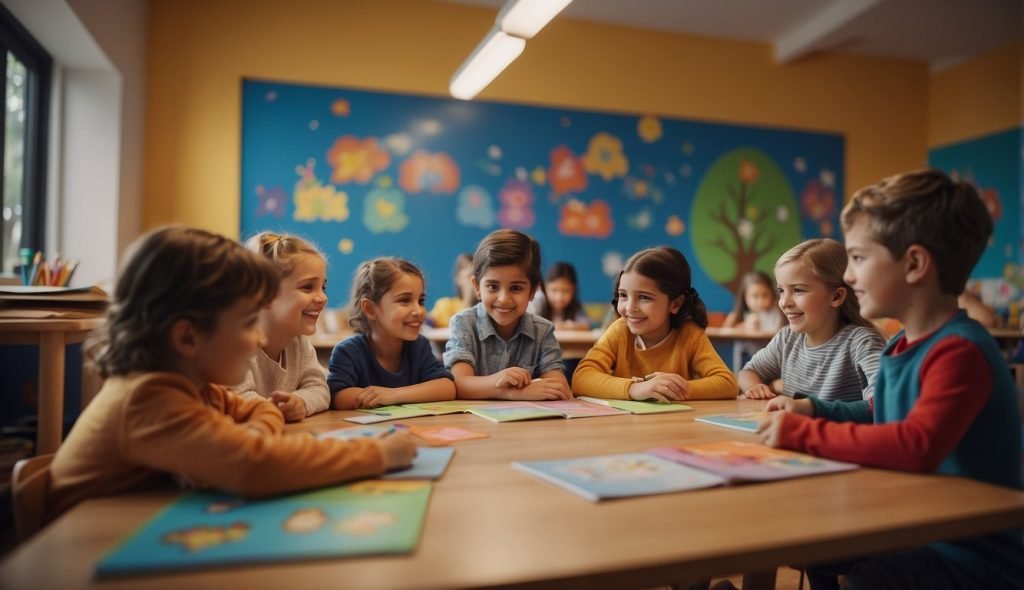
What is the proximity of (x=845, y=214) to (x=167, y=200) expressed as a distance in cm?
430

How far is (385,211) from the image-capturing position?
4660mm

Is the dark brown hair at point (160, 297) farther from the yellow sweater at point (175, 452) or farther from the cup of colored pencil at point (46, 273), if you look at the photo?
the cup of colored pencil at point (46, 273)

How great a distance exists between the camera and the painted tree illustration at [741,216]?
5.34m

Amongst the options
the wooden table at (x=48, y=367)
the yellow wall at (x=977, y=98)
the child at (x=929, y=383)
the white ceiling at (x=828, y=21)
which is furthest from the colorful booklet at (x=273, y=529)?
the yellow wall at (x=977, y=98)

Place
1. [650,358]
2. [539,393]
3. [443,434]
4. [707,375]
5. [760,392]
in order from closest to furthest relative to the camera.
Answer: [443,434] < [539,393] < [760,392] < [707,375] < [650,358]

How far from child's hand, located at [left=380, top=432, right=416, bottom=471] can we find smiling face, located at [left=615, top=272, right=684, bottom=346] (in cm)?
108

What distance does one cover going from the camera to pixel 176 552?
1.82 ft

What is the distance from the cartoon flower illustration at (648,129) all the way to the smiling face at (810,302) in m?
3.82

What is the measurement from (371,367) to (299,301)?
27 cm

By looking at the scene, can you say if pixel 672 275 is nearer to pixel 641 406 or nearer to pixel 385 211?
pixel 641 406

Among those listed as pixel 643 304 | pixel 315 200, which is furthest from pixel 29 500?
pixel 315 200

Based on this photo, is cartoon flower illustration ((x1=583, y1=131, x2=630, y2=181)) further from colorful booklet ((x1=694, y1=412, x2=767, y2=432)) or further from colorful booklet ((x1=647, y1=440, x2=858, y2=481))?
colorful booklet ((x1=647, y1=440, x2=858, y2=481))

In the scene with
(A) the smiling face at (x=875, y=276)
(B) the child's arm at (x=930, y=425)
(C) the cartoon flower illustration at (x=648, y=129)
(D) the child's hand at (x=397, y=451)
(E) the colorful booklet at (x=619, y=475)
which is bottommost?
(E) the colorful booklet at (x=619, y=475)

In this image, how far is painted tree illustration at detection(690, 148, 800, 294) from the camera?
5336 millimetres
